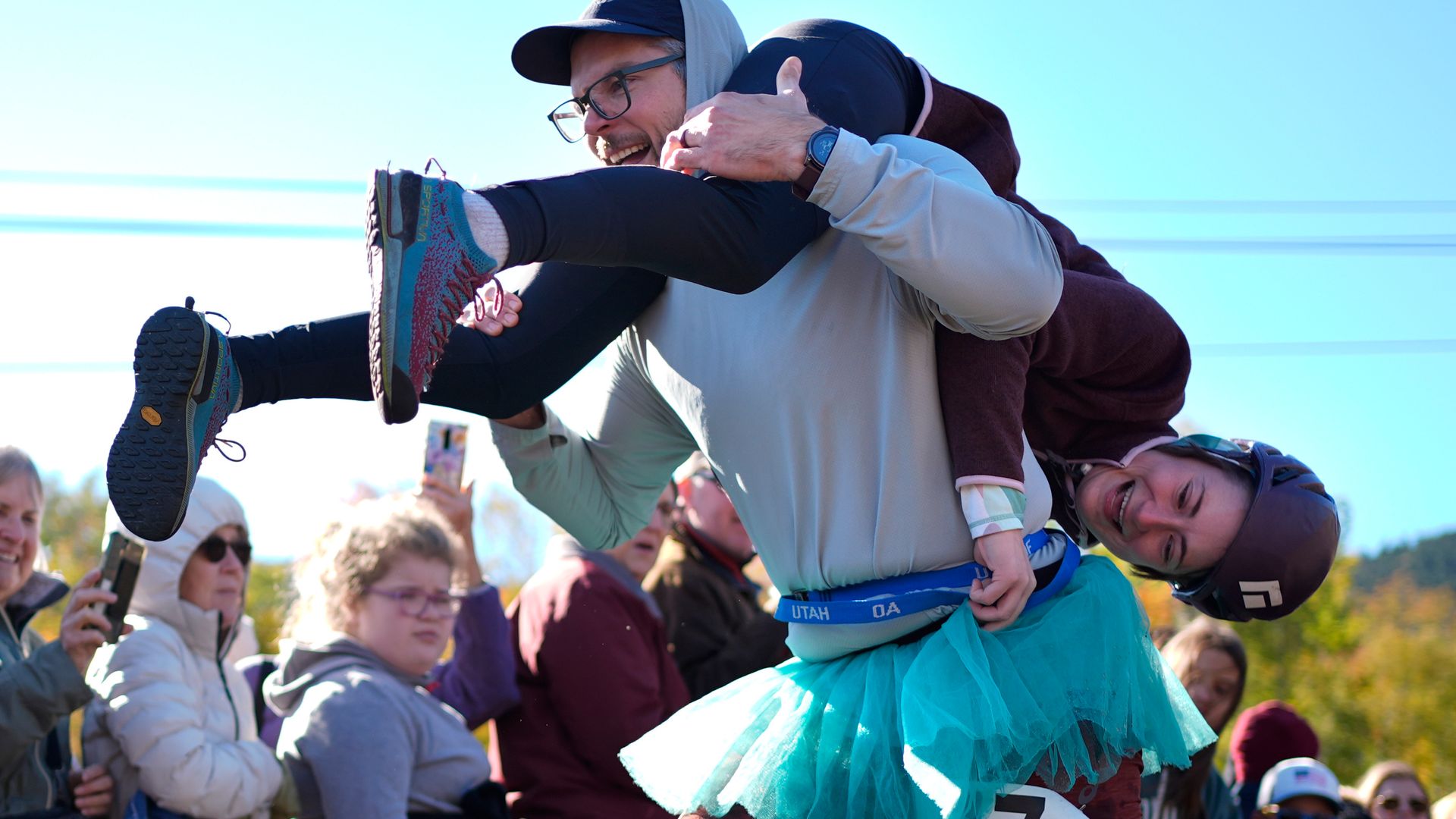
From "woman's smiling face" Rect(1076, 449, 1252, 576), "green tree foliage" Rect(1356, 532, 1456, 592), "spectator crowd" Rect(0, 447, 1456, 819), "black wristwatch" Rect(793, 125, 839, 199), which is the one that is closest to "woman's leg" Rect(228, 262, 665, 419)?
"black wristwatch" Rect(793, 125, 839, 199)

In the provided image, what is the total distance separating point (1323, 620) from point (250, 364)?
635 inches

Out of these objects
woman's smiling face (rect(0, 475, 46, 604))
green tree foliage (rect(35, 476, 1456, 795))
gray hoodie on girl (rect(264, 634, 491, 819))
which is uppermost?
woman's smiling face (rect(0, 475, 46, 604))

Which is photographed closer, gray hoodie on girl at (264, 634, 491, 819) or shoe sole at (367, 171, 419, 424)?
shoe sole at (367, 171, 419, 424)

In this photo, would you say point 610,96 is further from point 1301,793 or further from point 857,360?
point 1301,793

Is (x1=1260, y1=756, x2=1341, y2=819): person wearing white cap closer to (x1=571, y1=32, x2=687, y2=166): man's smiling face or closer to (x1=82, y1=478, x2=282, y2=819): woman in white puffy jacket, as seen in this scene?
(x1=82, y1=478, x2=282, y2=819): woman in white puffy jacket

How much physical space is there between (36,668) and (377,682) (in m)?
0.88

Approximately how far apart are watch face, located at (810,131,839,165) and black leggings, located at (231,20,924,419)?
132 mm

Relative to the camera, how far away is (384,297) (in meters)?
1.93

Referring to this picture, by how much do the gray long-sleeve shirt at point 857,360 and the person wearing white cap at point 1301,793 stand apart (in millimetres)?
3579

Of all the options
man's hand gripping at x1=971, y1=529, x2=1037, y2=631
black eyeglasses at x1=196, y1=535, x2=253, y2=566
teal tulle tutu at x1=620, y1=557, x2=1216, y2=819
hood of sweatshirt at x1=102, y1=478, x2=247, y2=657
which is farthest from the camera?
black eyeglasses at x1=196, y1=535, x2=253, y2=566

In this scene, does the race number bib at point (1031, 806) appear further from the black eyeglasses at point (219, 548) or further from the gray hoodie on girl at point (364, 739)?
the black eyeglasses at point (219, 548)

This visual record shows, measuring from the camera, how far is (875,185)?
2074mm

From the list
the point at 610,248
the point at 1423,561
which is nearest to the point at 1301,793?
the point at 610,248

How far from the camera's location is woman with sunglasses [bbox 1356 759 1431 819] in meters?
6.00
